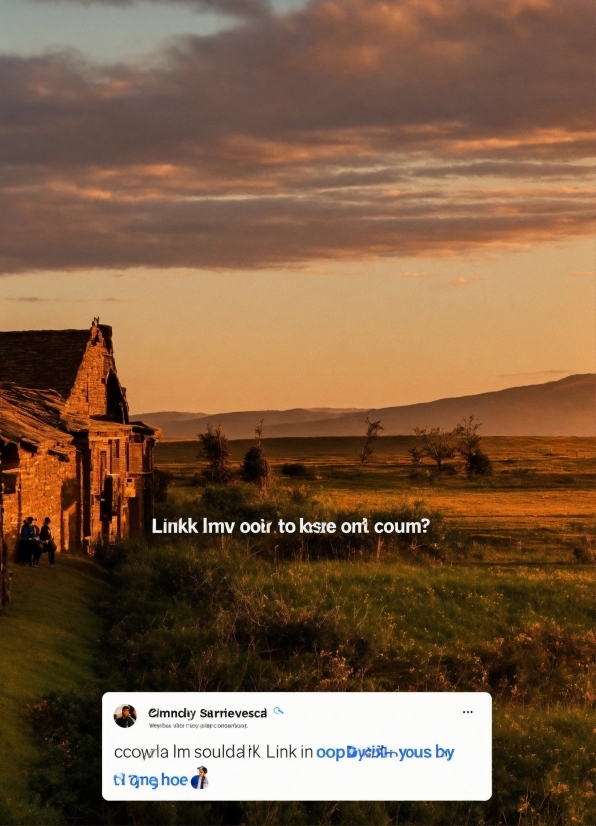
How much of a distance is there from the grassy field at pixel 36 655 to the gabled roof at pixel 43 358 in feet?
24.3

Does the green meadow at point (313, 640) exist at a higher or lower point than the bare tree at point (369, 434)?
lower

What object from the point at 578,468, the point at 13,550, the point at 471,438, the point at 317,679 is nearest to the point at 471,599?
the point at 317,679

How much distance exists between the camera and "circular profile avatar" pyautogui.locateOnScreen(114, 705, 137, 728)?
1127 cm

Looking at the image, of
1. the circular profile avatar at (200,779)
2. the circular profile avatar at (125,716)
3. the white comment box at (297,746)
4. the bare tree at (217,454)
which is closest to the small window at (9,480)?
the circular profile avatar at (125,716)

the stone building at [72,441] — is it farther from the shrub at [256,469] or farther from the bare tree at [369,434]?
the bare tree at [369,434]

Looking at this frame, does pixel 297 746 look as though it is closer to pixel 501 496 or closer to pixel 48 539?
pixel 48 539

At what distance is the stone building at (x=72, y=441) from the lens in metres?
24.3

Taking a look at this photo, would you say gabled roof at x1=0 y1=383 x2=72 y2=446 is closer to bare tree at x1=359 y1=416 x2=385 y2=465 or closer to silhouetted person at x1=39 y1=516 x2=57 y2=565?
silhouetted person at x1=39 y1=516 x2=57 y2=565

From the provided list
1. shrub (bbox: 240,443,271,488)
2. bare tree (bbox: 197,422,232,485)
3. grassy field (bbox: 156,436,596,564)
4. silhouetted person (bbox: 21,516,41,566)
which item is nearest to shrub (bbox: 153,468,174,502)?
grassy field (bbox: 156,436,596,564)

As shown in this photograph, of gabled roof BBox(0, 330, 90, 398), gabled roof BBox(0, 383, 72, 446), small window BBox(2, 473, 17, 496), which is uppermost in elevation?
gabled roof BBox(0, 330, 90, 398)

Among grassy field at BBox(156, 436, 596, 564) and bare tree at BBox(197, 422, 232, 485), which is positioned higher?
bare tree at BBox(197, 422, 232, 485)

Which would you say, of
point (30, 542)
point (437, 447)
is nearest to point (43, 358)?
point (30, 542)

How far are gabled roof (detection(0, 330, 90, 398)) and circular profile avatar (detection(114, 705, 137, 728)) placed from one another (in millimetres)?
20653

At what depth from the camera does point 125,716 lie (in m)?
11.3
